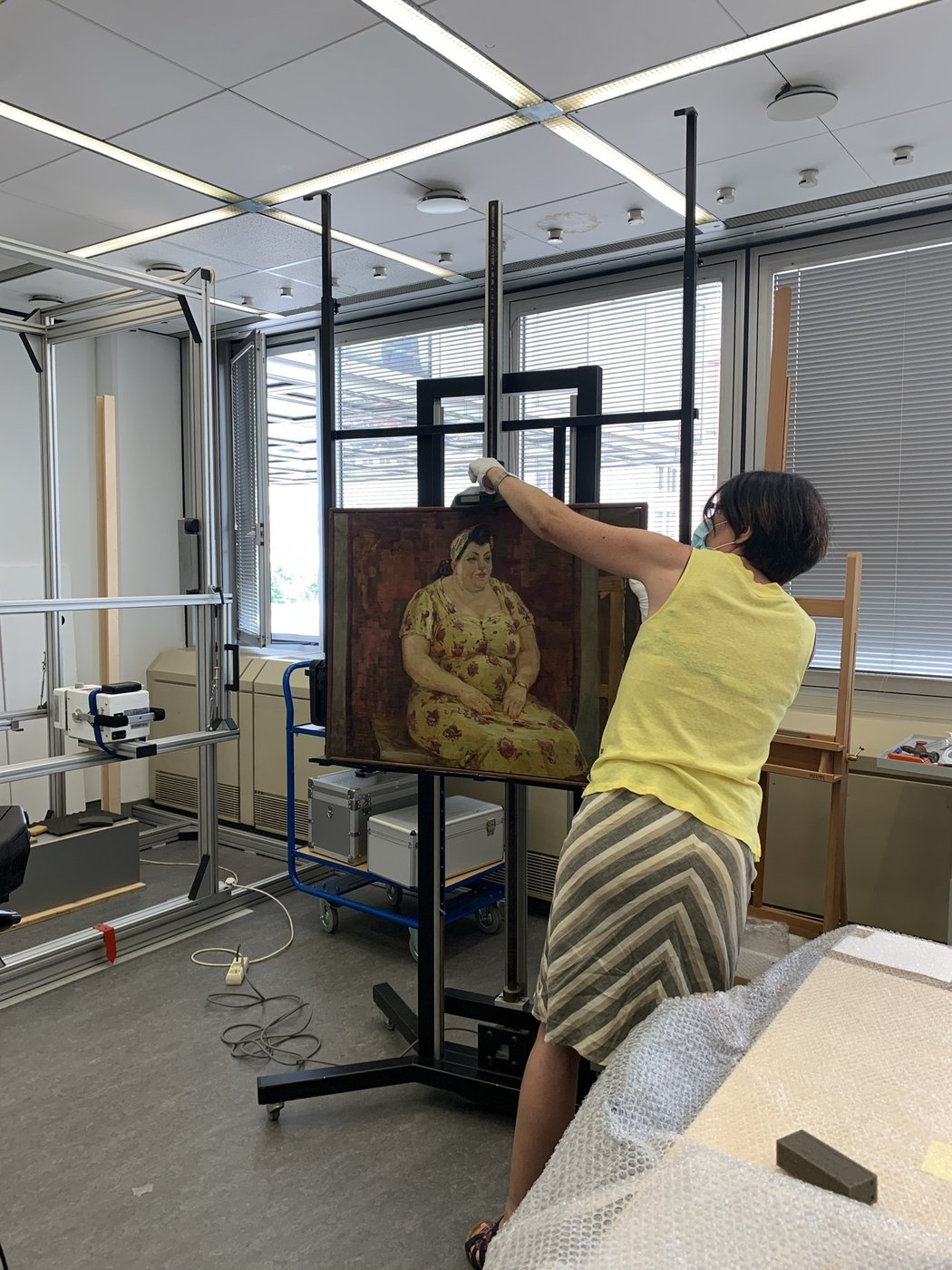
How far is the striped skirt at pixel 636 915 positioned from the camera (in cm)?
150

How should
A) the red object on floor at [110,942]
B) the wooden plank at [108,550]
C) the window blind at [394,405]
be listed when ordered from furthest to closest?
the window blind at [394,405] → the wooden plank at [108,550] → the red object on floor at [110,942]

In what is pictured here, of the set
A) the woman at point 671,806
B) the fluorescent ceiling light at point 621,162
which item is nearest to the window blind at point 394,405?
the fluorescent ceiling light at point 621,162

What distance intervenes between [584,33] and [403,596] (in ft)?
4.48

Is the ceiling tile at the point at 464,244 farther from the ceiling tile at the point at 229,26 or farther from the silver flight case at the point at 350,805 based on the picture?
the silver flight case at the point at 350,805

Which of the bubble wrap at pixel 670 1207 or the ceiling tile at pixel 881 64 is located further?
the ceiling tile at pixel 881 64

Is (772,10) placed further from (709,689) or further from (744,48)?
(709,689)

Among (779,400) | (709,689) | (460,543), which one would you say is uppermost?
(779,400)

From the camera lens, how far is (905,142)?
2635 mm

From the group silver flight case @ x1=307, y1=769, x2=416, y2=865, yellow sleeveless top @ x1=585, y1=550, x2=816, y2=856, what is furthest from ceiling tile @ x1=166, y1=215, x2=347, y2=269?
yellow sleeveless top @ x1=585, y1=550, x2=816, y2=856

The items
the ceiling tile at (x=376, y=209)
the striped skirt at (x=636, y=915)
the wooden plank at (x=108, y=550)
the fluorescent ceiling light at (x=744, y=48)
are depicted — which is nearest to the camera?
the striped skirt at (x=636, y=915)

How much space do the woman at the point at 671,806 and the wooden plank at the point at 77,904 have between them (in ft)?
8.61

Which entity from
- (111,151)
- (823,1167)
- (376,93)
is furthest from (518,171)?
(823,1167)

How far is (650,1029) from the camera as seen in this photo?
3.84 ft

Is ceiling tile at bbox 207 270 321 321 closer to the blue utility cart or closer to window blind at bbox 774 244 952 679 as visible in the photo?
the blue utility cart
